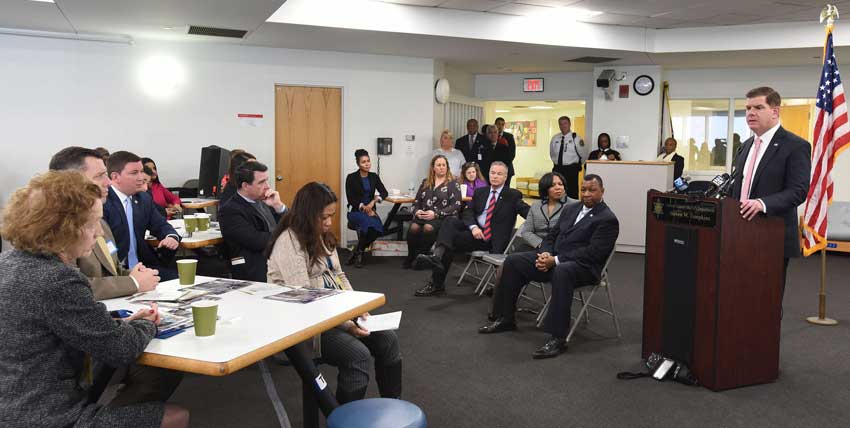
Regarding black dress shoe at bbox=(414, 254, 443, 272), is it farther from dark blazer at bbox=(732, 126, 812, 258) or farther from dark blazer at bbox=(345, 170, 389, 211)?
dark blazer at bbox=(732, 126, 812, 258)

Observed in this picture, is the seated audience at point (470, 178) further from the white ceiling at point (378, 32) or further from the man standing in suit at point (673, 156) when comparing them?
the man standing in suit at point (673, 156)

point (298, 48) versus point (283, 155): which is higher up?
point (298, 48)

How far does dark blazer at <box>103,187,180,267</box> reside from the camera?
3891mm

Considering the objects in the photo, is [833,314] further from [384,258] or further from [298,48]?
[298,48]

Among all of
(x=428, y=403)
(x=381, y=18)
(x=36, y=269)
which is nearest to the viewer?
(x=36, y=269)

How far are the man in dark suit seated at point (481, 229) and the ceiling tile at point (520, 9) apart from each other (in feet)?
7.25

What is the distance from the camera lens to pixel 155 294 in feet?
8.86

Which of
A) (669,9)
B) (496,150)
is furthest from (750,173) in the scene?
(496,150)

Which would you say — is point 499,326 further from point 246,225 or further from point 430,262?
point 246,225

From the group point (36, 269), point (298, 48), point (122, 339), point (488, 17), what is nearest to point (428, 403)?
point (122, 339)

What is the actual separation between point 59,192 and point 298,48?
7.18 meters

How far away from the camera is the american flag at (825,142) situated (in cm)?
463

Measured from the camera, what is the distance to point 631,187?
8.55m

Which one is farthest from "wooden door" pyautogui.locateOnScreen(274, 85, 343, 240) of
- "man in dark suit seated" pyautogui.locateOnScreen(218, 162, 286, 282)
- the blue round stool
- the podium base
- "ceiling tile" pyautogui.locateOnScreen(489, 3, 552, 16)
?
the blue round stool
